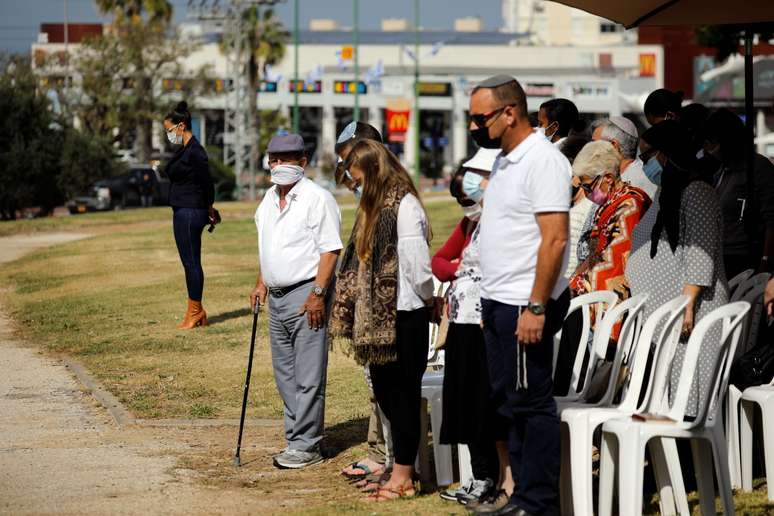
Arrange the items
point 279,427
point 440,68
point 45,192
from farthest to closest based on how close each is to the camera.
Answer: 1. point 440,68
2. point 45,192
3. point 279,427

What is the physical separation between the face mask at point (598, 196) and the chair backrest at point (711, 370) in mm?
1579

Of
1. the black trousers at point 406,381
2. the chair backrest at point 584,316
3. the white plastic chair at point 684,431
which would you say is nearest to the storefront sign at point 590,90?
the chair backrest at point 584,316

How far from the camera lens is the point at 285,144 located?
7.85 meters

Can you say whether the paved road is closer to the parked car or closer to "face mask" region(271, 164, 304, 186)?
"face mask" region(271, 164, 304, 186)

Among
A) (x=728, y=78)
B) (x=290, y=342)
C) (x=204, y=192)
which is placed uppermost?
(x=728, y=78)

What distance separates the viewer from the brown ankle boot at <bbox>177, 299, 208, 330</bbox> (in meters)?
13.8

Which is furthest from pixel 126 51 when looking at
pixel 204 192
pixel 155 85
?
pixel 204 192

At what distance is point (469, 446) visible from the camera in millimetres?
6480

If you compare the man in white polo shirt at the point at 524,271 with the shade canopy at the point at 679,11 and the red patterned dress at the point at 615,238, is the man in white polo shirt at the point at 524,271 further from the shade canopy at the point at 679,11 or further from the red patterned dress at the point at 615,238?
the shade canopy at the point at 679,11

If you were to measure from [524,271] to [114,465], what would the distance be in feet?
10.5

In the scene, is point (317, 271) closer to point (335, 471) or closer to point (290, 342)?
point (290, 342)

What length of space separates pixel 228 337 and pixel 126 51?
52.7 metres

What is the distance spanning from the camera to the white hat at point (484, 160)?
21.0ft

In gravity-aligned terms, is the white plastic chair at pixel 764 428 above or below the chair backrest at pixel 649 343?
below
